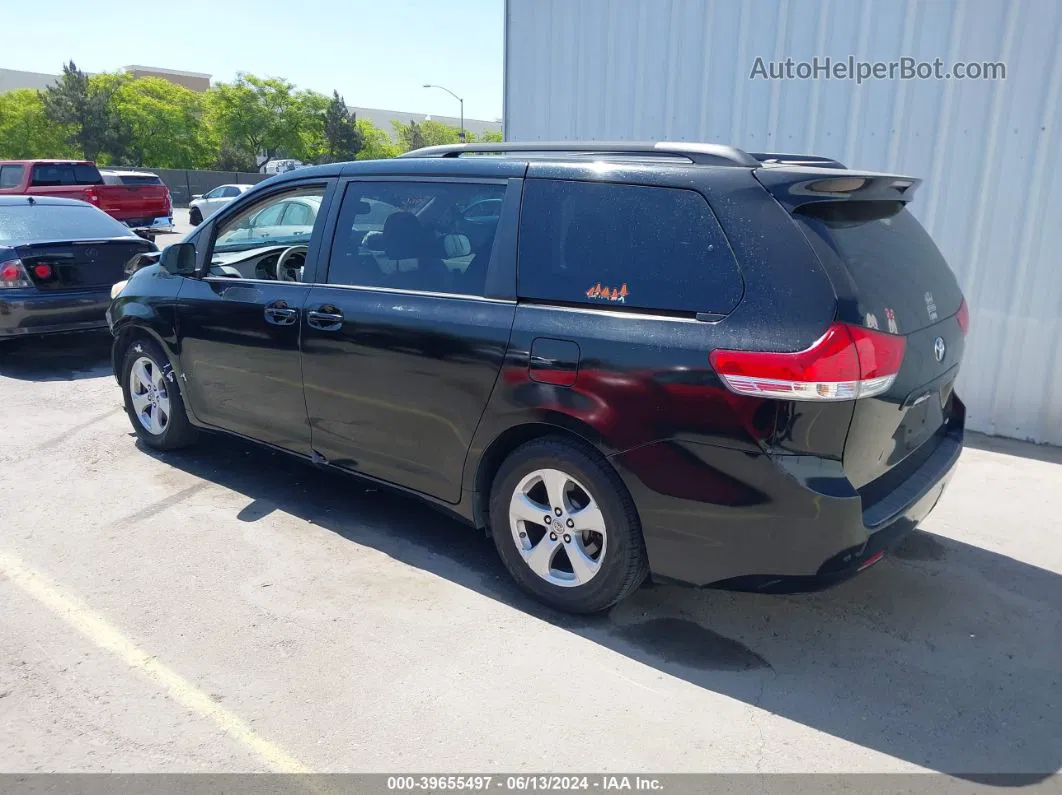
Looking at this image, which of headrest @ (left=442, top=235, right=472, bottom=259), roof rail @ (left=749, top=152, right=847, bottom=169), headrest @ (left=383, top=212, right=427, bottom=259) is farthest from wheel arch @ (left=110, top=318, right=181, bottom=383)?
roof rail @ (left=749, top=152, right=847, bottom=169)

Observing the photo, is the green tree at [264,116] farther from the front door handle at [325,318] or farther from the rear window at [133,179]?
the front door handle at [325,318]

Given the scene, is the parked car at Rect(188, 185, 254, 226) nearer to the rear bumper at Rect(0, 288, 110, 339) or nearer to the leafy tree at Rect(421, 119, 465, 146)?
the rear bumper at Rect(0, 288, 110, 339)

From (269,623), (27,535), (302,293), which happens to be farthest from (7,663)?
(302,293)

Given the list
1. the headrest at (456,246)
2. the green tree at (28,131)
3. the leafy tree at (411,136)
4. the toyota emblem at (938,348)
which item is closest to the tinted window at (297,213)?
the headrest at (456,246)

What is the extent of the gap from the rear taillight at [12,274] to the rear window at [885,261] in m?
7.14

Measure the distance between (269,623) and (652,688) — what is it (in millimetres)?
1619


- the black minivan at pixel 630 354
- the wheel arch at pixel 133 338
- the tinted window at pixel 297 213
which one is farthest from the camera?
the tinted window at pixel 297 213

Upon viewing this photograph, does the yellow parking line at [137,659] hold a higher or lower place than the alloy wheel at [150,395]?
lower

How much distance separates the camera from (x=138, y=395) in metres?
5.45

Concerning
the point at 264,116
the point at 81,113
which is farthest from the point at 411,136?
the point at 81,113

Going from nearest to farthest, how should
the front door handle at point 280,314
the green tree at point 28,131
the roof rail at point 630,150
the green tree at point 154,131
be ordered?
the roof rail at point 630,150, the front door handle at point 280,314, the green tree at point 28,131, the green tree at point 154,131

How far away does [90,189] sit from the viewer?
18.9 metres

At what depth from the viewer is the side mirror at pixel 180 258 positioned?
4742mm

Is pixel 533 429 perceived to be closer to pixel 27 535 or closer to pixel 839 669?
pixel 839 669
